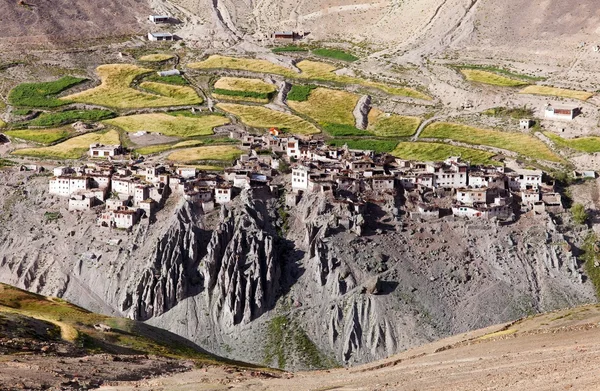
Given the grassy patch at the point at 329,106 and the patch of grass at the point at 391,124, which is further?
the grassy patch at the point at 329,106

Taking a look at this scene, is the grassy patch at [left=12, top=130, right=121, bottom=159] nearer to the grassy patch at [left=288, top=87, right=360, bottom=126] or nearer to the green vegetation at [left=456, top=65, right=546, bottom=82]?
the grassy patch at [left=288, top=87, right=360, bottom=126]

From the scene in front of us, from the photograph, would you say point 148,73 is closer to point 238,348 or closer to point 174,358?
point 238,348

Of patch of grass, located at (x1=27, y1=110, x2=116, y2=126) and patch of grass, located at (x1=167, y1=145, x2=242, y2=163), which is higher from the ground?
patch of grass, located at (x1=27, y1=110, x2=116, y2=126)

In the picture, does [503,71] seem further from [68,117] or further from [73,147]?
[73,147]

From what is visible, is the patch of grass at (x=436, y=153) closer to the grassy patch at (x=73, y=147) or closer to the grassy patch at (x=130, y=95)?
the grassy patch at (x=130, y=95)

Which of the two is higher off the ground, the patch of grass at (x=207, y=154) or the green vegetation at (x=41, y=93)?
the green vegetation at (x=41, y=93)

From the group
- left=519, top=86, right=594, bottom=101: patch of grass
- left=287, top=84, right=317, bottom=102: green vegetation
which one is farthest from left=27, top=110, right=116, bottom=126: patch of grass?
left=519, top=86, right=594, bottom=101: patch of grass

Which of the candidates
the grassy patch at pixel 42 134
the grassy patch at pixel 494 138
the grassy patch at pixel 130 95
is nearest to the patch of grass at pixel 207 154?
the grassy patch at pixel 42 134
